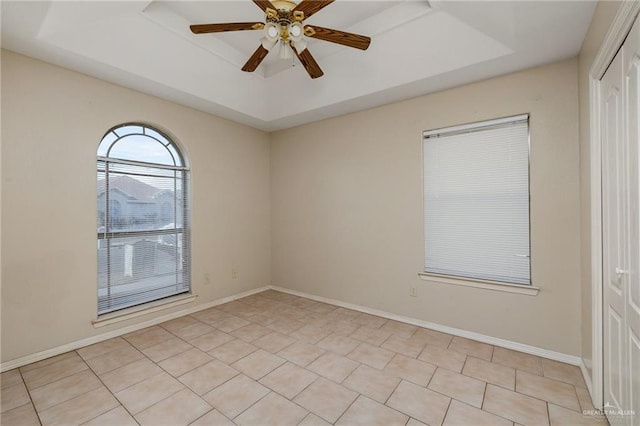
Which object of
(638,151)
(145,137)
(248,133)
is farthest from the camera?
(248,133)

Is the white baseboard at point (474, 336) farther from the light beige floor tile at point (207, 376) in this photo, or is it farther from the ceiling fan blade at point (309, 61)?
the ceiling fan blade at point (309, 61)

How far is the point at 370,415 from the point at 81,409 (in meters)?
1.86

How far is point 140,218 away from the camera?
3.25 m

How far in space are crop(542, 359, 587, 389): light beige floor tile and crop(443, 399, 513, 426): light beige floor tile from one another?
31.9 inches

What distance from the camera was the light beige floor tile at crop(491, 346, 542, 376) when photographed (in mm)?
2330

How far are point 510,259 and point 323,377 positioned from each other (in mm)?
2003

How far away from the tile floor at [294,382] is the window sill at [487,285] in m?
0.54

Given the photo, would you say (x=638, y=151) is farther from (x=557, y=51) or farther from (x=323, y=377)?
(x=323, y=377)

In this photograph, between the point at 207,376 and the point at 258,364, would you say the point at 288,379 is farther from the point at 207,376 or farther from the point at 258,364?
the point at 207,376

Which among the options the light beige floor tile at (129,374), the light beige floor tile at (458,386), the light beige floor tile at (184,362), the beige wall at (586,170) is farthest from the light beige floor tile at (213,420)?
the beige wall at (586,170)

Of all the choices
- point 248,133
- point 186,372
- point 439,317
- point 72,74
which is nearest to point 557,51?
point 439,317

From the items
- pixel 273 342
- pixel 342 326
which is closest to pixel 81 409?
pixel 273 342

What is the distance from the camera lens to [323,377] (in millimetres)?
2229

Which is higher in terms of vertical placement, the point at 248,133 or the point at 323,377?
the point at 248,133
